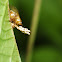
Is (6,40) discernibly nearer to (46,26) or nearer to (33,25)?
(33,25)

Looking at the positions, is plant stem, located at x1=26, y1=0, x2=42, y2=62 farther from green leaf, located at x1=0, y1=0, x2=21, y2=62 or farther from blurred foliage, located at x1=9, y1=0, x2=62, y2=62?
green leaf, located at x1=0, y1=0, x2=21, y2=62

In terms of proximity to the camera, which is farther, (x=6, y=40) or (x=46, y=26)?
(x=46, y=26)

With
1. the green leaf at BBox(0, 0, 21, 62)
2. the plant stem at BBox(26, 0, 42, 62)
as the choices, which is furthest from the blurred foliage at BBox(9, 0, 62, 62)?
the green leaf at BBox(0, 0, 21, 62)

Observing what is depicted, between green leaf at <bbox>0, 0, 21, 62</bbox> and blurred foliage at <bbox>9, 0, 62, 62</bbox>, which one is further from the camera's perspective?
blurred foliage at <bbox>9, 0, 62, 62</bbox>

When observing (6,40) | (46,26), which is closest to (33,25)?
(46,26)

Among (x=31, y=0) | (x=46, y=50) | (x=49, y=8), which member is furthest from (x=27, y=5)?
(x=46, y=50)

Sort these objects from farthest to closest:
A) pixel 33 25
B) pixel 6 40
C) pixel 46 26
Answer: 1. pixel 46 26
2. pixel 33 25
3. pixel 6 40

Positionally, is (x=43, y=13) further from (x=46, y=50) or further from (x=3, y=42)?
(x=3, y=42)
